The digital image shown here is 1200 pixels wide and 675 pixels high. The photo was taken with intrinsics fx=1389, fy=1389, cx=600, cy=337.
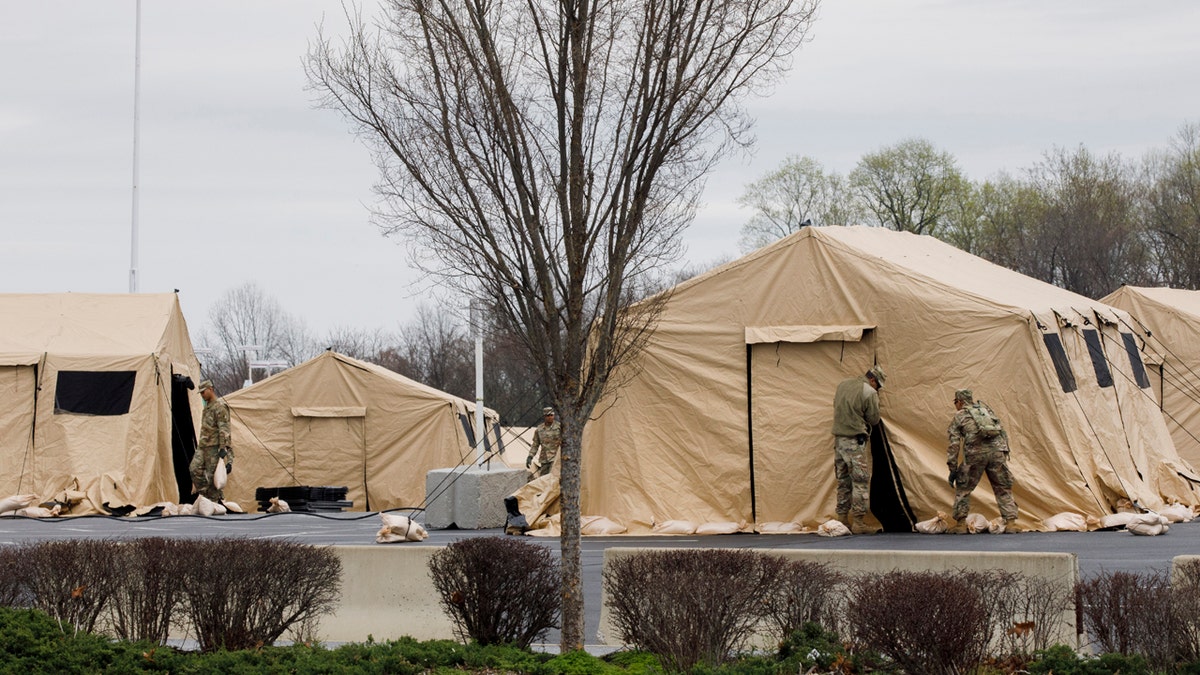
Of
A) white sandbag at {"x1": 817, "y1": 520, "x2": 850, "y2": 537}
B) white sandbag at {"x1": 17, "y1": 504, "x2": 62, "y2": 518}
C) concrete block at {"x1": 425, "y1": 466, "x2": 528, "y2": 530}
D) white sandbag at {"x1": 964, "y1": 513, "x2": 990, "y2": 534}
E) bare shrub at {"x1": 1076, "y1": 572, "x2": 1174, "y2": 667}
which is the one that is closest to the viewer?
bare shrub at {"x1": 1076, "y1": 572, "x2": 1174, "y2": 667}

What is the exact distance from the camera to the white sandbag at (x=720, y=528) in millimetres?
17125

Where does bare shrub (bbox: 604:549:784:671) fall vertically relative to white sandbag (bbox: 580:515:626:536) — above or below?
below

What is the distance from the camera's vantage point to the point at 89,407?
22969 mm

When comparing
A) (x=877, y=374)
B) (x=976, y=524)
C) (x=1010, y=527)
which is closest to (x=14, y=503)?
(x=877, y=374)

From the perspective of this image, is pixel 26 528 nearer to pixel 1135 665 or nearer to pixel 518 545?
pixel 518 545

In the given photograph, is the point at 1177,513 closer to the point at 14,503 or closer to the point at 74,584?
the point at 74,584

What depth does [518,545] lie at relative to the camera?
9023 millimetres

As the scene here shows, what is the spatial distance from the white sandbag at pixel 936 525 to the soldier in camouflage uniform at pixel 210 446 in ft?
37.3

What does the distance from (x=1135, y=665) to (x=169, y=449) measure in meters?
19.5

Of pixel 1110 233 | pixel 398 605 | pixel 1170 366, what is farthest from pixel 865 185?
pixel 398 605

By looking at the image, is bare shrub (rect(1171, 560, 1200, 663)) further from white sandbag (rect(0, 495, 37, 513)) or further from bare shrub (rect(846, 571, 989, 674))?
white sandbag (rect(0, 495, 37, 513))

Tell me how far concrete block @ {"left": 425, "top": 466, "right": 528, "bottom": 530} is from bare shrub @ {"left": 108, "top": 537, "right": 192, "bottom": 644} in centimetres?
1019

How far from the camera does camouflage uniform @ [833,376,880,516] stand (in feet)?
53.5

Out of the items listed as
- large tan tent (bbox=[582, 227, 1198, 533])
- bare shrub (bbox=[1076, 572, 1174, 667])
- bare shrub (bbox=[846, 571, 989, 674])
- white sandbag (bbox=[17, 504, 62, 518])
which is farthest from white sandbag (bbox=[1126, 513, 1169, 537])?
white sandbag (bbox=[17, 504, 62, 518])
